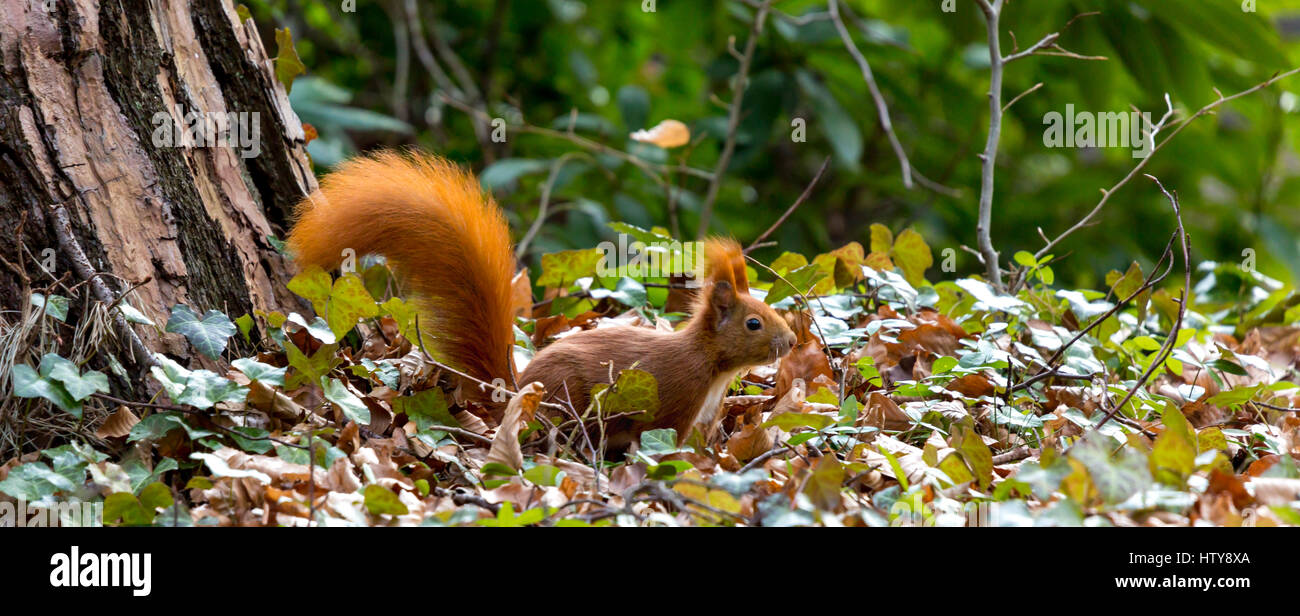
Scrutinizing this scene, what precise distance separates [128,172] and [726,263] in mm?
1332

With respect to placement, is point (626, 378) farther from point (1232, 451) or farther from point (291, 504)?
point (1232, 451)

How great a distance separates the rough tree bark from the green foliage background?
200 cm

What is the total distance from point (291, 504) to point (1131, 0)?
11.4 feet

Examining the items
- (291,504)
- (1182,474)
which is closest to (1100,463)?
(1182,474)

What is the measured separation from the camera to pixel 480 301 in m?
2.44

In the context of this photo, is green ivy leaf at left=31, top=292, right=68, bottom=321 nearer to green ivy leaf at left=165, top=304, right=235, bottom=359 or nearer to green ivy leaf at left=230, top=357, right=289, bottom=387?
green ivy leaf at left=165, top=304, right=235, bottom=359

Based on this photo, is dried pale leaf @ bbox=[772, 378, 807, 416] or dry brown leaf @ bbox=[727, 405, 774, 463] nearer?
dry brown leaf @ bbox=[727, 405, 774, 463]

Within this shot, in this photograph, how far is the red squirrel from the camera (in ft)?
7.73

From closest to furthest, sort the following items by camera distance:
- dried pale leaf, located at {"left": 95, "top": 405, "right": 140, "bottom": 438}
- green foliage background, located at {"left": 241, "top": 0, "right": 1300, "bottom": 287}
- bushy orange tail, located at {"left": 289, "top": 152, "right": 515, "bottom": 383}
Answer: dried pale leaf, located at {"left": 95, "top": 405, "right": 140, "bottom": 438}, bushy orange tail, located at {"left": 289, "top": 152, "right": 515, "bottom": 383}, green foliage background, located at {"left": 241, "top": 0, "right": 1300, "bottom": 287}

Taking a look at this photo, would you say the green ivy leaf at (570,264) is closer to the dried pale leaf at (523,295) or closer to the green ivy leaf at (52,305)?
the dried pale leaf at (523,295)

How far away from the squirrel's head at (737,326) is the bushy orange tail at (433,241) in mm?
481

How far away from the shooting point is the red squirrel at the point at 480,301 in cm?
236

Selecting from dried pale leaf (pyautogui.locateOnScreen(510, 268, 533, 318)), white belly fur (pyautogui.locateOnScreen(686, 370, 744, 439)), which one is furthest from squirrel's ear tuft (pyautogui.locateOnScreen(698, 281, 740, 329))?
dried pale leaf (pyautogui.locateOnScreen(510, 268, 533, 318))
